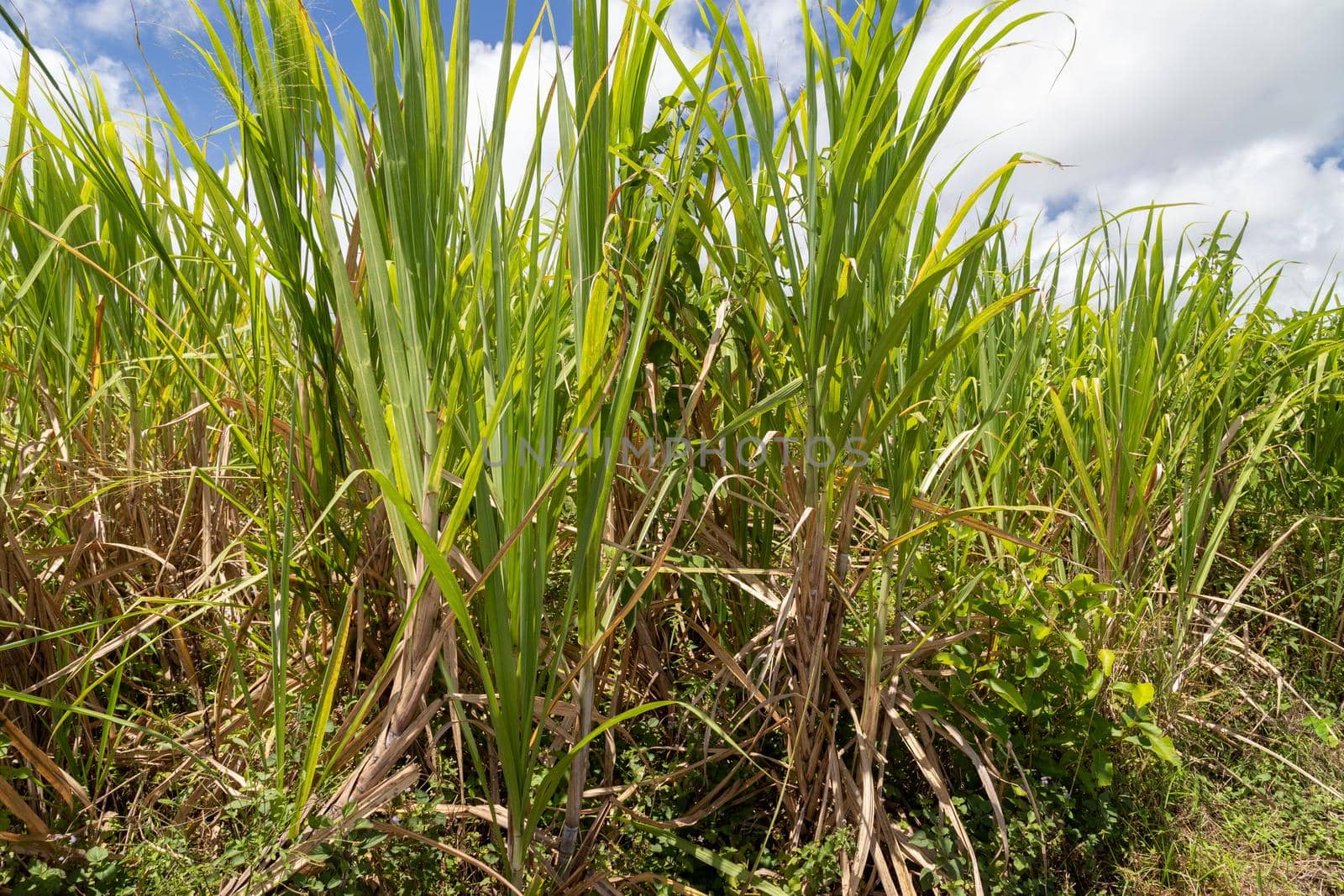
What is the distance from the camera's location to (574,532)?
1269 millimetres

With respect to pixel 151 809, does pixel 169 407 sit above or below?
above

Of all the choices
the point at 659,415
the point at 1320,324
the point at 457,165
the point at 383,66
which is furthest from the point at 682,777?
the point at 1320,324

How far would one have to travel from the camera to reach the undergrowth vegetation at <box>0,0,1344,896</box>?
876 mm

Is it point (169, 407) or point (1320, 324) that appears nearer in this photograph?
point (169, 407)

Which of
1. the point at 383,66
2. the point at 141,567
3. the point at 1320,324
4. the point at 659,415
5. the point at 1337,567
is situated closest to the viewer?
the point at 383,66

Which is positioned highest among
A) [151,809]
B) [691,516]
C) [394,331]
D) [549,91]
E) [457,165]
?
[549,91]

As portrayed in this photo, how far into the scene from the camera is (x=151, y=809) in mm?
1161

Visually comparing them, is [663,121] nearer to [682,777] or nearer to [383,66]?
[383,66]

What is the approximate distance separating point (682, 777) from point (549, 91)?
3.30 feet

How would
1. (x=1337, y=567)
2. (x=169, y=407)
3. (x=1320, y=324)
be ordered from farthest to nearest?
(x=1320, y=324) → (x=1337, y=567) → (x=169, y=407)

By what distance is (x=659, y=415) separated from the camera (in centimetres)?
123

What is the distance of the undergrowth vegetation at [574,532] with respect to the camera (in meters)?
0.88

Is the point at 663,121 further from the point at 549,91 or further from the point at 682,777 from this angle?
the point at 682,777

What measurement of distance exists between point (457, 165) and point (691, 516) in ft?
2.04
